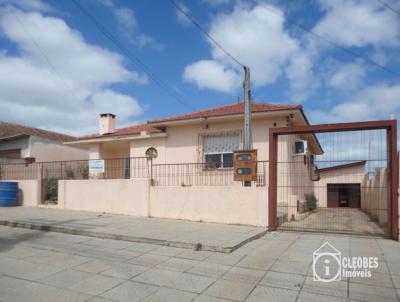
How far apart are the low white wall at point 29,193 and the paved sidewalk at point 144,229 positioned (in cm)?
279

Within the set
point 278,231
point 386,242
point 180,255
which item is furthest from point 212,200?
point 386,242

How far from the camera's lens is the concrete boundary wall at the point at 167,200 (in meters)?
10.4

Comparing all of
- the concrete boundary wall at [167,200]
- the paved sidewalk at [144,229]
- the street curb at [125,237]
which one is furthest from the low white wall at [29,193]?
the street curb at [125,237]

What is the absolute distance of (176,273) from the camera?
578cm

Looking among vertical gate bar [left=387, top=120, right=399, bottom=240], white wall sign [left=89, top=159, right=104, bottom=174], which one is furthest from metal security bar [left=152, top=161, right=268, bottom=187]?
vertical gate bar [left=387, top=120, right=399, bottom=240]

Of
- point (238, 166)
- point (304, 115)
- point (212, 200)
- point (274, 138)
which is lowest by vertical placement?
point (212, 200)

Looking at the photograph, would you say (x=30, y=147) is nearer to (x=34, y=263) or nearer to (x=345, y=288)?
(x=34, y=263)

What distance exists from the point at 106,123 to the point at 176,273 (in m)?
14.5

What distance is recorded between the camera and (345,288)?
16.8 feet

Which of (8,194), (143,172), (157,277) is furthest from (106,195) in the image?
(157,277)

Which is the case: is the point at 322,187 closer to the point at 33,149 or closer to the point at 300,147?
the point at 300,147

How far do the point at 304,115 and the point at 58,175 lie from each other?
10403 millimetres

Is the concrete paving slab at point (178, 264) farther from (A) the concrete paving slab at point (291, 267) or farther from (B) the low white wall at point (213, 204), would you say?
(B) the low white wall at point (213, 204)

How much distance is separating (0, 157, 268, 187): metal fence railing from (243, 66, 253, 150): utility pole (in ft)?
2.74
